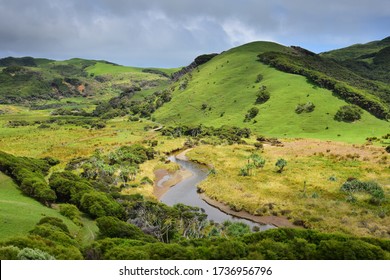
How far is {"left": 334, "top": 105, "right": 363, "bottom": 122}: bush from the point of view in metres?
150

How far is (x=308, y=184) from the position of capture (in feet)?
249

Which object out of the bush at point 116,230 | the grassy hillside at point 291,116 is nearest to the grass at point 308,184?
the grassy hillside at point 291,116

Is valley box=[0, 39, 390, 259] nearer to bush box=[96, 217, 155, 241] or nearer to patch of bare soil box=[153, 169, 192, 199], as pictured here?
bush box=[96, 217, 155, 241]

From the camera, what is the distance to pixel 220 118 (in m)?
183

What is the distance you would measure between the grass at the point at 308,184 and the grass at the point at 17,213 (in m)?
33.5

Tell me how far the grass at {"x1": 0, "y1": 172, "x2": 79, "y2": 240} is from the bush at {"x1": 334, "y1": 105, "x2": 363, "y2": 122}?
437ft

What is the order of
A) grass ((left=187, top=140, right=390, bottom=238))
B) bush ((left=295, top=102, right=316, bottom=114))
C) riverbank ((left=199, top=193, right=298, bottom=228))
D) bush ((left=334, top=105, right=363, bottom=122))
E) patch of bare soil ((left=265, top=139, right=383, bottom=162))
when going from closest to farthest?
1. grass ((left=187, top=140, right=390, bottom=238))
2. riverbank ((left=199, top=193, right=298, bottom=228))
3. patch of bare soil ((left=265, top=139, right=383, bottom=162))
4. bush ((left=334, top=105, right=363, bottom=122))
5. bush ((left=295, top=102, right=316, bottom=114))

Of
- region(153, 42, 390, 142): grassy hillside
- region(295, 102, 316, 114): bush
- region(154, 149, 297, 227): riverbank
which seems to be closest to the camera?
region(154, 149, 297, 227): riverbank

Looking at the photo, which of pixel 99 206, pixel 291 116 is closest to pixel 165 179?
pixel 99 206

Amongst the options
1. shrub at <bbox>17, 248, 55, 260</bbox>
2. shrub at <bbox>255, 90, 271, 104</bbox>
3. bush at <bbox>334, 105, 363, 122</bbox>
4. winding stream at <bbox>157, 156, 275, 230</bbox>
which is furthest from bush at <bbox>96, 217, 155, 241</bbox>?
shrub at <bbox>255, 90, 271, 104</bbox>

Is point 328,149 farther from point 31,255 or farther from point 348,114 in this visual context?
point 31,255

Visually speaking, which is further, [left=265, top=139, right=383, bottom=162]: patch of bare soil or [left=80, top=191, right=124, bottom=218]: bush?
[left=265, top=139, right=383, bottom=162]: patch of bare soil

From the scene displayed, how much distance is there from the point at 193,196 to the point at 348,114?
10296 centimetres
